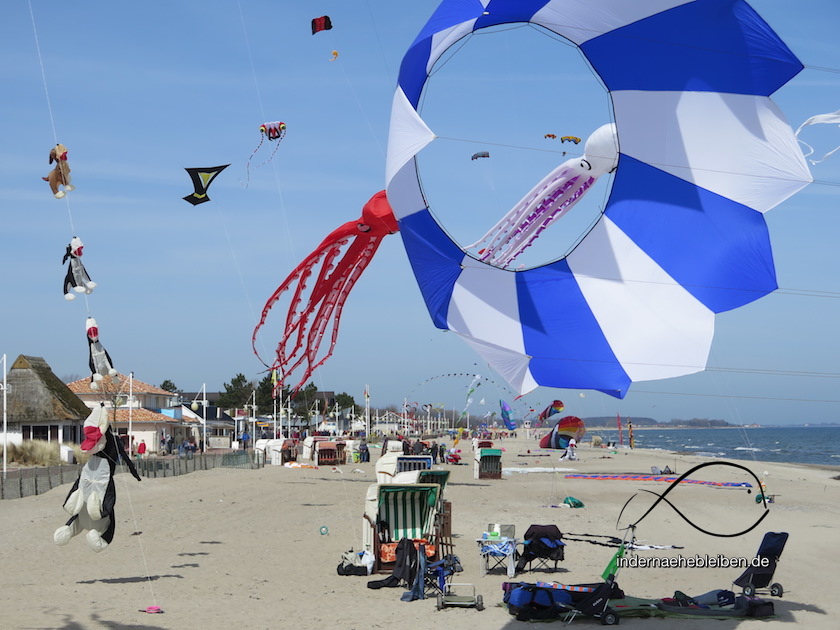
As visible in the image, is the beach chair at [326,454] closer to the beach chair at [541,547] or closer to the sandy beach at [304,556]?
the sandy beach at [304,556]

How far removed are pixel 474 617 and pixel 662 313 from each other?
363 centimetres

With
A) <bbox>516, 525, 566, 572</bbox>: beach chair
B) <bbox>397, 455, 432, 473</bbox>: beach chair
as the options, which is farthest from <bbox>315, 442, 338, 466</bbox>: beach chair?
<bbox>516, 525, 566, 572</bbox>: beach chair

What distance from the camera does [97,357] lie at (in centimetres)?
807

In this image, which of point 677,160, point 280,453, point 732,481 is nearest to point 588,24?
point 677,160

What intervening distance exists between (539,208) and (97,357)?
5.21 m

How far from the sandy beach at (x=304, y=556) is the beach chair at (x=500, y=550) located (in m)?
0.20

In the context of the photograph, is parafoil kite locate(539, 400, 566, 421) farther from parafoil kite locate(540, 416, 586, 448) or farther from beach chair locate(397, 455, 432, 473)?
beach chair locate(397, 455, 432, 473)

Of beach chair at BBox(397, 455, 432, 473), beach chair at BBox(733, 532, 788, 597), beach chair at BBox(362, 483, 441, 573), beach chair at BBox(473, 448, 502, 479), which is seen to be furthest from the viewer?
beach chair at BBox(473, 448, 502, 479)

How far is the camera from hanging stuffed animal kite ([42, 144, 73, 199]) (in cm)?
828

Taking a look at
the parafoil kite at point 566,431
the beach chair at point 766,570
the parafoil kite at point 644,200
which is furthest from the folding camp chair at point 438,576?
the parafoil kite at point 566,431

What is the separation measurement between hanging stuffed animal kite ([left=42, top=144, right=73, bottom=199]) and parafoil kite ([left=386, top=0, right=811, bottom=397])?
293 centimetres

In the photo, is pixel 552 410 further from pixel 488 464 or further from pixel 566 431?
pixel 488 464

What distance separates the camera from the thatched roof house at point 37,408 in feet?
119

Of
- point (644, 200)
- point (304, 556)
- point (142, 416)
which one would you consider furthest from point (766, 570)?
point (142, 416)
